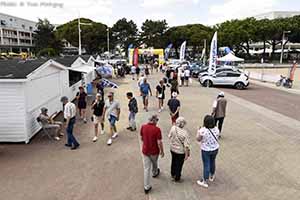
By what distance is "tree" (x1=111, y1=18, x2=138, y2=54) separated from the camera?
78.5m

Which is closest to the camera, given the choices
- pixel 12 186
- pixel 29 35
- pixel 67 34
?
pixel 12 186

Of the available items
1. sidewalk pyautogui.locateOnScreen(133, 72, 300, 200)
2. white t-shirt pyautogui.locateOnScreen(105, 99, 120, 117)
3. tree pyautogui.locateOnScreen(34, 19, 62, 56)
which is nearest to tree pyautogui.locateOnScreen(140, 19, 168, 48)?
tree pyautogui.locateOnScreen(34, 19, 62, 56)

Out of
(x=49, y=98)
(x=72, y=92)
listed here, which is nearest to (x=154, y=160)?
(x=49, y=98)

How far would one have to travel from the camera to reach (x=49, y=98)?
12109 millimetres

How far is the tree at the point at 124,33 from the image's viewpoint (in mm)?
78500

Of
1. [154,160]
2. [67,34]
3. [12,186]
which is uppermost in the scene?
[67,34]

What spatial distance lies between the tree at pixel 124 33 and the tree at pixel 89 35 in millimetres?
4838

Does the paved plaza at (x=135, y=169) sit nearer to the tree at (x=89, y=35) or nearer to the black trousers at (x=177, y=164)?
the black trousers at (x=177, y=164)

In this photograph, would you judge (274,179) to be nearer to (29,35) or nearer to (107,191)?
(107,191)

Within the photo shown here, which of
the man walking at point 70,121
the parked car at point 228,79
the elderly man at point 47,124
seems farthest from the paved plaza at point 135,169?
the parked car at point 228,79

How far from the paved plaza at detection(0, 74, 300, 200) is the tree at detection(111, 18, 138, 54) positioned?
70.3 m

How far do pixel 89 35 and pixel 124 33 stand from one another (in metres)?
12.2

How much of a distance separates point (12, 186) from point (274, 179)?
5750 mm

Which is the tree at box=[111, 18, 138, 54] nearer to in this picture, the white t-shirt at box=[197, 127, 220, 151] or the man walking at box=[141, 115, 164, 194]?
the man walking at box=[141, 115, 164, 194]
